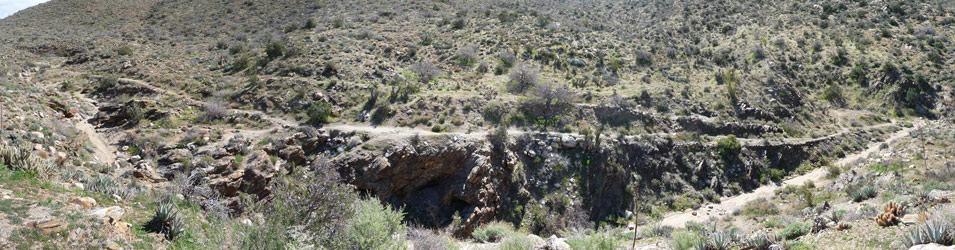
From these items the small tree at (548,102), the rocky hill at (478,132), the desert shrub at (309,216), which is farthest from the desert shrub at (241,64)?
the desert shrub at (309,216)

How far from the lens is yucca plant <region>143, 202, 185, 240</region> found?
24.0 ft

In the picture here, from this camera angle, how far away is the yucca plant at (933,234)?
4.59 meters

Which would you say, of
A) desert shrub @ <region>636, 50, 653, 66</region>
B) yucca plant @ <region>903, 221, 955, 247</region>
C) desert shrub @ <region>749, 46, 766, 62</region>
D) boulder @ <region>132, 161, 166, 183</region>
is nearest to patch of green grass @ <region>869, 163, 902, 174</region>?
yucca plant @ <region>903, 221, 955, 247</region>

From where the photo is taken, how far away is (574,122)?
18.9 meters

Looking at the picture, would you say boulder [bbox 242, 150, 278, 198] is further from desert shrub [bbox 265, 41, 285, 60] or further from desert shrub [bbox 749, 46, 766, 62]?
desert shrub [bbox 749, 46, 766, 62]

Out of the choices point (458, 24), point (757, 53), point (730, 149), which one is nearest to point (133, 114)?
point (458, 24)

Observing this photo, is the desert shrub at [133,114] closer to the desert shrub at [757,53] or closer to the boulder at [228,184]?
the boulder at [228,184]

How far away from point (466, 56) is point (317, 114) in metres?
11.2

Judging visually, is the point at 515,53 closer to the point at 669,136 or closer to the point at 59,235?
the point at 669,136

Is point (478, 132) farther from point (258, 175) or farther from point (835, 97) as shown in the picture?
point (835, 97)

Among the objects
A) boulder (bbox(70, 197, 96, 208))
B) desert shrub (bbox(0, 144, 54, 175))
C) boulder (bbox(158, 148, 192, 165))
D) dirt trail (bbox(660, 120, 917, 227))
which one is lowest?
dirt trail (bbox(660, 120, 917, 227))

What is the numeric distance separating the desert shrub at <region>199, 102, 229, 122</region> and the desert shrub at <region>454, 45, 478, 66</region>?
13123mm

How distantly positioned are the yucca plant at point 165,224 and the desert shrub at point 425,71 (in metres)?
15.3

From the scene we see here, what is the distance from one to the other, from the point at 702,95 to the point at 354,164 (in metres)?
19.1
